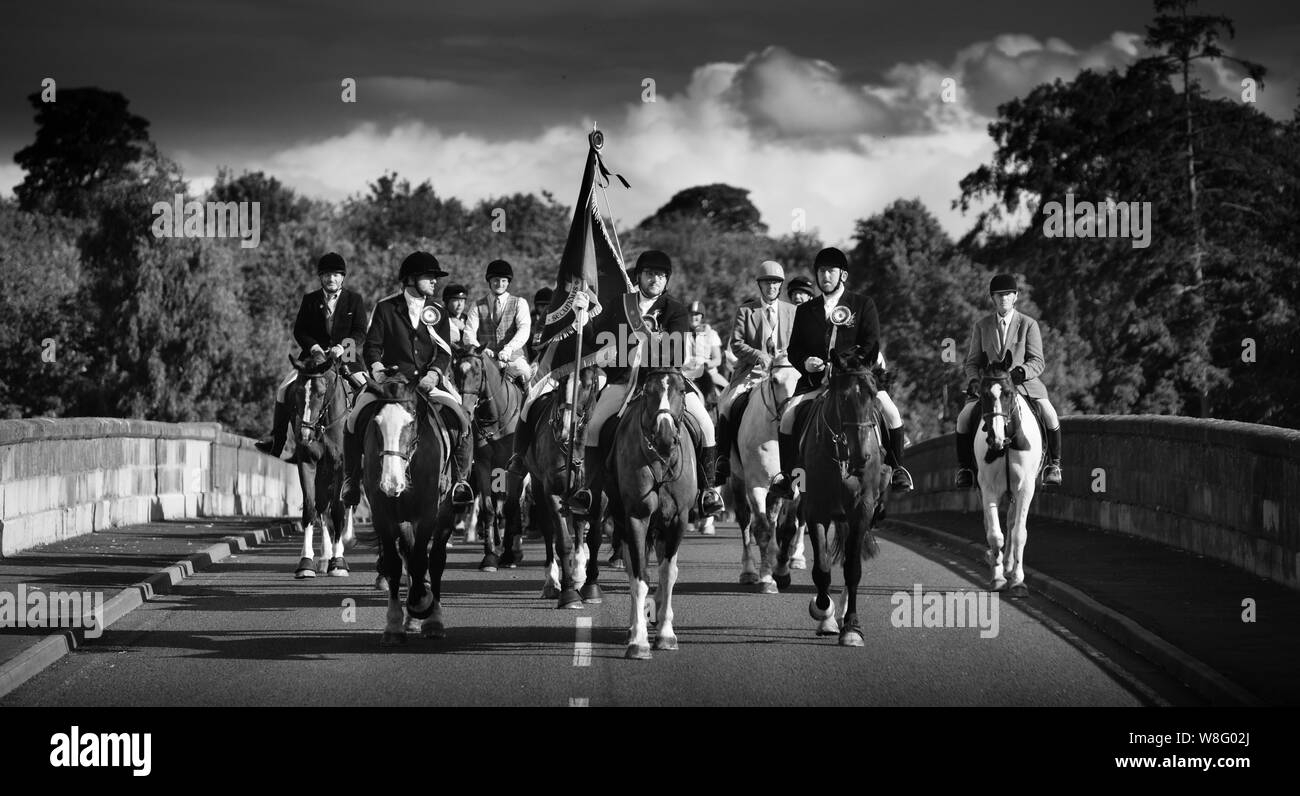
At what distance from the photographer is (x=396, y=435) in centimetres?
1253

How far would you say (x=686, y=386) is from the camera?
12672 mm

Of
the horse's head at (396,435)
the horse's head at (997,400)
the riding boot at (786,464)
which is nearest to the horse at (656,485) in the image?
the horse's head at (396,435)

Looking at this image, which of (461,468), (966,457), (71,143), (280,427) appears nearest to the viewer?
(461,468)

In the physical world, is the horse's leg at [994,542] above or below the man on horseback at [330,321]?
below

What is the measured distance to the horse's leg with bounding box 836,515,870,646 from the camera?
41.1 feet

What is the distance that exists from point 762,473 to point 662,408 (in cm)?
467

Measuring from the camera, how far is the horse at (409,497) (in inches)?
496

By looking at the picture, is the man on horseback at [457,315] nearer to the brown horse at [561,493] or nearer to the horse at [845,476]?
the brown horse at [561,493]

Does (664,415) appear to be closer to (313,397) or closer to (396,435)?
(396,435)

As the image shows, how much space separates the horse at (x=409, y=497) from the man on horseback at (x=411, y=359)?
152 mm

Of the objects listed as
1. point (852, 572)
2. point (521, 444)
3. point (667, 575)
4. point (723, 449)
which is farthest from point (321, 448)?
point (852, 572)

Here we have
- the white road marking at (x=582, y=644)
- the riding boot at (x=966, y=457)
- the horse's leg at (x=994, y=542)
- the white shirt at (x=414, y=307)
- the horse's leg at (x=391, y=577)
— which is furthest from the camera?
the riding boot at (x=966, y=457)

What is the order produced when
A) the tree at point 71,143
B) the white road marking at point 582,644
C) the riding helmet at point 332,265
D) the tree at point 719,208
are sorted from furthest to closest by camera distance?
the tree at point 719,208, the tree at point 71,143, the riding helmet at point 332,265, the white road marking at point 582,644
